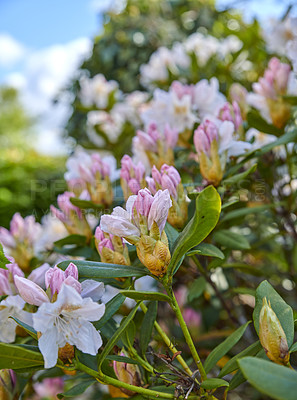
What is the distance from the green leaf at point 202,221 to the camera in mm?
492

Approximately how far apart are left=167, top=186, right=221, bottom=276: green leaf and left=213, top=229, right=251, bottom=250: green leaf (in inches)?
11.9

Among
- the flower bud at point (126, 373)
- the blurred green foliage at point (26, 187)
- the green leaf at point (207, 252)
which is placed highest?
the green leaf at point (207, 252)

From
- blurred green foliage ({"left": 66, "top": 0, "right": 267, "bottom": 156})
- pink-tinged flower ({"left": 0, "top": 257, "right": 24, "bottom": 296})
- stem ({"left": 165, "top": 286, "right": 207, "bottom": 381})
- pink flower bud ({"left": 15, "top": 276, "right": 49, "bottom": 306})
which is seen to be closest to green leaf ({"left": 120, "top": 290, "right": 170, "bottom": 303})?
stem ({"left": 165, "top": 286, "right": 207, "bottom": 381})

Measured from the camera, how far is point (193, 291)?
94cm

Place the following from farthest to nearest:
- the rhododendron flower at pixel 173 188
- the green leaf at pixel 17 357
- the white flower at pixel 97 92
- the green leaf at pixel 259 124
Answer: the white flower at pixel 97 92 < the green leaf at pixel 259 124 < the rhododendron flower at pixel 173 188 < the green leaf at pixel 17 357

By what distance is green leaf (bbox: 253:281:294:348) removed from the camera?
533 mm

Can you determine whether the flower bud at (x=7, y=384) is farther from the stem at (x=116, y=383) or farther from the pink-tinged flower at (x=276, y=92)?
the pink-tinged flower at (x=276, y=92)

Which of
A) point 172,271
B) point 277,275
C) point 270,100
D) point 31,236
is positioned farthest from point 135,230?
point 277,275

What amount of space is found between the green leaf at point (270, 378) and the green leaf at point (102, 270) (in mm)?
213

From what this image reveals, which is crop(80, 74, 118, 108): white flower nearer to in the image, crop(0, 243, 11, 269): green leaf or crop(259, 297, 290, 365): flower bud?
crop(0, 243, 11, 269): green leaf

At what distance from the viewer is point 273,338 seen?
1.65ft

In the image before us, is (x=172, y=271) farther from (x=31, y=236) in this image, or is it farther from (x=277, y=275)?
(x=277, y=275)

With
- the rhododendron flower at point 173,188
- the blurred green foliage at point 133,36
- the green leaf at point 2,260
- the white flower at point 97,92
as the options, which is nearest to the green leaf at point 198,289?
the rhododendron flower at point 173,188

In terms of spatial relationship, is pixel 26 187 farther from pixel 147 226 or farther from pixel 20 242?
pixel 147 226
